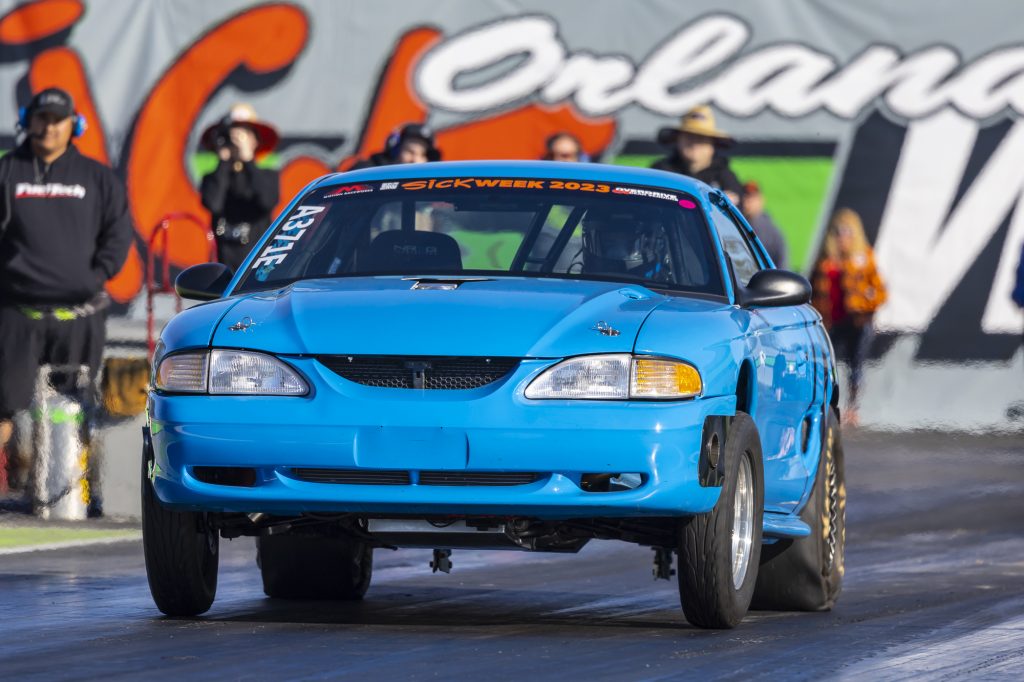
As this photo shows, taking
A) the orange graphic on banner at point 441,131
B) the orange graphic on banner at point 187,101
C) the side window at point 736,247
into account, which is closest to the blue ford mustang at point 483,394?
the side window at point 736,247

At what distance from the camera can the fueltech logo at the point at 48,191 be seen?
44.7 feet

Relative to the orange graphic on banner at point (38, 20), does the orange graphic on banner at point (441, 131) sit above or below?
below

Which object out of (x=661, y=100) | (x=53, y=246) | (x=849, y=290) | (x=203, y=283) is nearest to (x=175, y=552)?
(x=203, y=283)

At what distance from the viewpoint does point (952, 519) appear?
13.7 m

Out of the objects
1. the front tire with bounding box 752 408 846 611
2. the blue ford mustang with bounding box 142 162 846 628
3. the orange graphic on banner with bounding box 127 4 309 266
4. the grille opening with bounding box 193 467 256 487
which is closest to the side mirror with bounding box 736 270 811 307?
the blue ford mustang with bounding box 142 162 846 628

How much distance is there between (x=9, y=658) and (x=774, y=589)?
3227mm

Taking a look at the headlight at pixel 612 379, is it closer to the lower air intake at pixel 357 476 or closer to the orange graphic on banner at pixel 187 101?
the lower air intake at pixel 357 476

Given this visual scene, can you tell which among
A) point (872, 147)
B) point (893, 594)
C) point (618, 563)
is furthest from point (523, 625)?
point (872, 147)

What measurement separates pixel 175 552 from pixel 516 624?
3.82 feet

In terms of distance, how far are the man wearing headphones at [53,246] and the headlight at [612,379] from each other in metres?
6.60

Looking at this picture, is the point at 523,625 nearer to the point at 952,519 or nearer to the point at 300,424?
the point at 300,424

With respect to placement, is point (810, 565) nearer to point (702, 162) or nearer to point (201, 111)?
point (702, 162)

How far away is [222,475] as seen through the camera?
7531 mm

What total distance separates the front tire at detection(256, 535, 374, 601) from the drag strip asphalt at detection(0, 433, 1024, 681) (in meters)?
0.12
